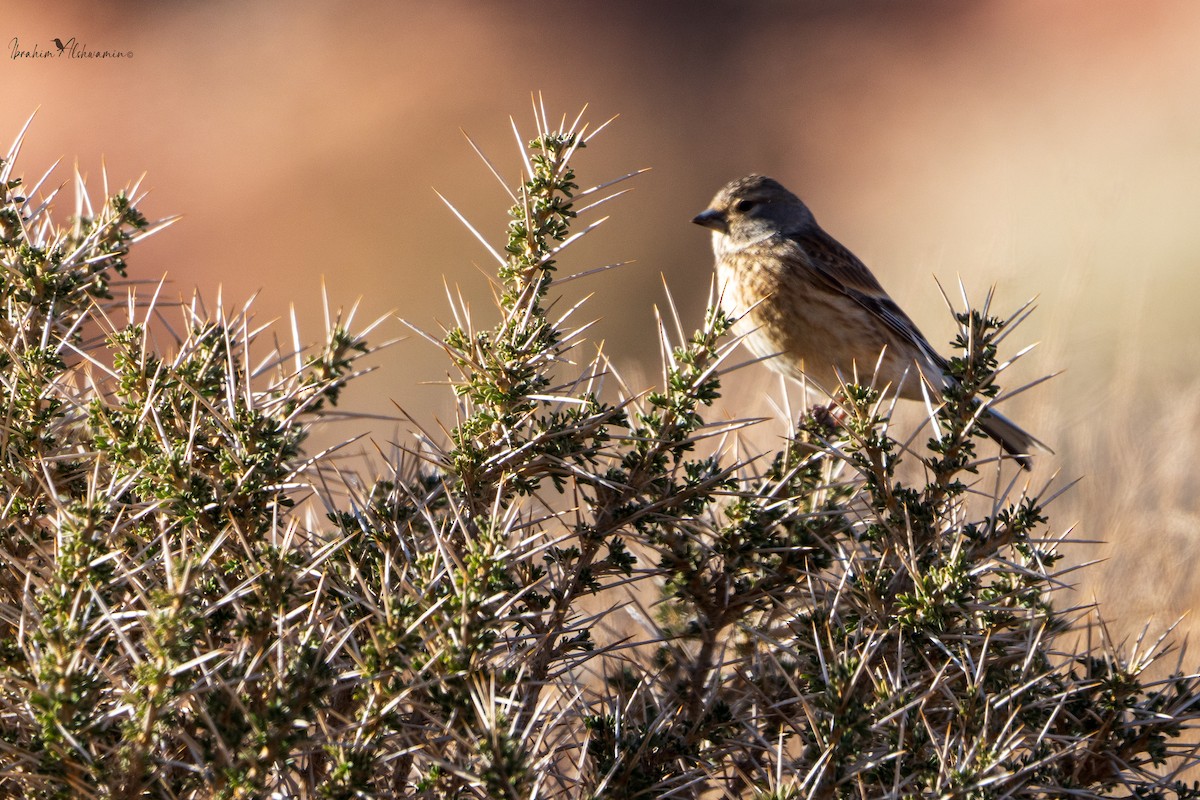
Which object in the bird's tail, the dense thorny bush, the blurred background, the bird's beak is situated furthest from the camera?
the blurred background

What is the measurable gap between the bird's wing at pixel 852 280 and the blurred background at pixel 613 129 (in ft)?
16.0

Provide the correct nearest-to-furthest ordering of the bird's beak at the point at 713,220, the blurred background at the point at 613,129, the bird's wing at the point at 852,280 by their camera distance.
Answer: the bird's wing at the point at 852,280 → the bird's beak at the point at 713,220 → the blurred background at the point at 613,129

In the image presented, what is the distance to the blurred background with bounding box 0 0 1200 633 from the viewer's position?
43.6 feet

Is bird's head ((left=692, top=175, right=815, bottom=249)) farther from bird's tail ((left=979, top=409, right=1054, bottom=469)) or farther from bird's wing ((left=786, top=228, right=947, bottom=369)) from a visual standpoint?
bird's tail ((left=979, top=409, right=1054, bottom=469))

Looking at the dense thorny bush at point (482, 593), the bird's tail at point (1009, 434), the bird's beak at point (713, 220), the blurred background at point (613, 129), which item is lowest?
the dense thorny bush at point (482, 593)

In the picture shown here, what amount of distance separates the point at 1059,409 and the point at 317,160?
12.5 m

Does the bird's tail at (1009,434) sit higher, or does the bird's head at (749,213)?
the bird's head at (749,213)

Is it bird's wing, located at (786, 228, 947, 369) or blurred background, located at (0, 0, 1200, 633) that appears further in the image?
blurred background, located at (0, 0, 1200, 633)

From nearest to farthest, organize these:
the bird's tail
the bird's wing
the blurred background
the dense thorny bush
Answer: the dense thorny bush < the bird's tail < the bird's wing < the blurred background

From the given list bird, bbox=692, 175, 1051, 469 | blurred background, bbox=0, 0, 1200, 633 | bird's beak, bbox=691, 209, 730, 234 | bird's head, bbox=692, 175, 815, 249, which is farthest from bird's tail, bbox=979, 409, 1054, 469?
blurred background, bbox=0, 0, 1200, 633

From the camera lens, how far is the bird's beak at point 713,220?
537cm

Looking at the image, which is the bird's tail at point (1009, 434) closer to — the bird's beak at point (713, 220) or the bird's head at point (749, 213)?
the bird's head at point (749, 213)

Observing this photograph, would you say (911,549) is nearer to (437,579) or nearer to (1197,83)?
(437,579)

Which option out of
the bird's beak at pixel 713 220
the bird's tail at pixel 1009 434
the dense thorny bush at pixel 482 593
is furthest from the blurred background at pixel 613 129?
the dense thorny bush at pixel 482 593
